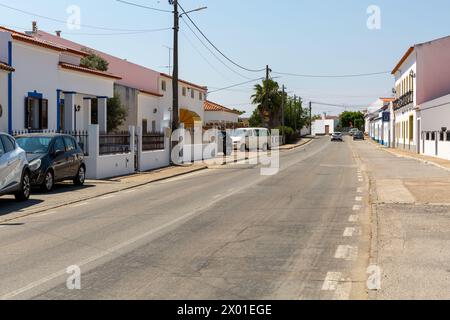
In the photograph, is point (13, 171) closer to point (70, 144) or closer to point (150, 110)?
point (70, 144)

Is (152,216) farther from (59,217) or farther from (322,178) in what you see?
(322,178)

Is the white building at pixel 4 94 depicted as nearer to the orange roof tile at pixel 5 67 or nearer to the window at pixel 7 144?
the orange roof tile at pixel 5 67

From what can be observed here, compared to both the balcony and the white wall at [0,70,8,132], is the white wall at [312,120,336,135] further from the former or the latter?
the white wall at [0,70,8,132]

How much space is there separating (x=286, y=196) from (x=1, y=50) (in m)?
13.1

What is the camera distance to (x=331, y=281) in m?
7.15

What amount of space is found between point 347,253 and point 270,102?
3066 inches

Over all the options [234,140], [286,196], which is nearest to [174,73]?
[286,196]

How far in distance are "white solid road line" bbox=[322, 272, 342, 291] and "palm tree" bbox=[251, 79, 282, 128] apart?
77.8 m

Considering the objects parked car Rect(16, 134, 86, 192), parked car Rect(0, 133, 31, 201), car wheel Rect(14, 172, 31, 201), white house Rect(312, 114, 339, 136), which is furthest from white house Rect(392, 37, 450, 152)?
white house Rect(312, 114, 339, 136)

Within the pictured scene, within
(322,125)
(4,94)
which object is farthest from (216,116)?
(322,125)

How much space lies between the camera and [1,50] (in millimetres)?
23906

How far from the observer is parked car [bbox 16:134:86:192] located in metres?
17.9

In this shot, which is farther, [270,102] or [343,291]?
[270,102]
